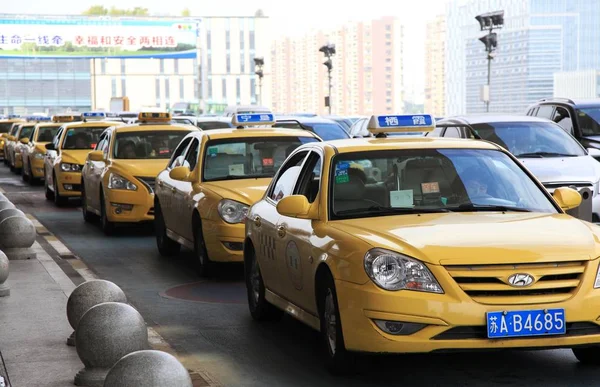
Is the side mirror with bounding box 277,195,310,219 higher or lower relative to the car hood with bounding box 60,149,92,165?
higher

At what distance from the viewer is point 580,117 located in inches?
872

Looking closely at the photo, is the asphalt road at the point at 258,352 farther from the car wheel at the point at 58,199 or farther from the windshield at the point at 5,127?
the windshield at the point at 5,127

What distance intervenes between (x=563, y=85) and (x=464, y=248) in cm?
19537

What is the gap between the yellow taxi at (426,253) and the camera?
6.50 metres

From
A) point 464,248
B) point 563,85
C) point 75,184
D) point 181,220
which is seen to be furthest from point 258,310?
point 563,85

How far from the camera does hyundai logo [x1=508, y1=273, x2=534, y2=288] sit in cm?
650

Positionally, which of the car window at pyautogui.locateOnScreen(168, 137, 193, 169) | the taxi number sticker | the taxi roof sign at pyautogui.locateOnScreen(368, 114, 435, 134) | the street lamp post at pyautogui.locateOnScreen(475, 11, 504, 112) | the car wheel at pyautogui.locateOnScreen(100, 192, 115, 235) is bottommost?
the car wheel at pyautogui.locateOnScreen(100, 192, 115, 235)

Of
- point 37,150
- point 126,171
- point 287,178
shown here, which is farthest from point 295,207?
point 37,150

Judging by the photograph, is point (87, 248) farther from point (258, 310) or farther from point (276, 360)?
point (276, 360)

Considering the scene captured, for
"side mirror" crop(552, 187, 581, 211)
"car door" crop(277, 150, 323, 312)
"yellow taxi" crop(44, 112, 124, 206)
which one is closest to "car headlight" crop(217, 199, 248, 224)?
"car door" crop(277, 150, 323, 312)

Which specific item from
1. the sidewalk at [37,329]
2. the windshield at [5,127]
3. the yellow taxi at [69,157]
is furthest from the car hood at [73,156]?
the windshield at [5,127]

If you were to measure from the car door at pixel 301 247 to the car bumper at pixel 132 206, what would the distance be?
8.10m

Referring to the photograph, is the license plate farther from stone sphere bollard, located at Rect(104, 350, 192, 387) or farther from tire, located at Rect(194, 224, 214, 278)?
tire, located at Rect(194, 224, 214, 278)

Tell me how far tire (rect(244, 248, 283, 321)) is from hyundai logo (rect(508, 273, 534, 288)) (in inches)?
112
